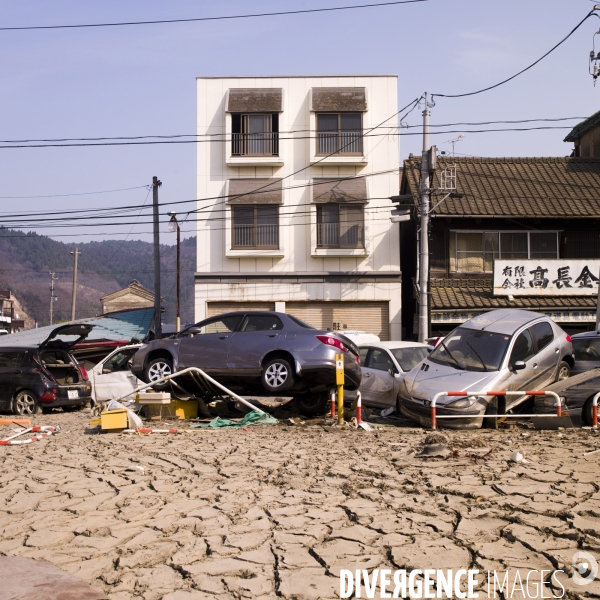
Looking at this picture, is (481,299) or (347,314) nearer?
(481,299)

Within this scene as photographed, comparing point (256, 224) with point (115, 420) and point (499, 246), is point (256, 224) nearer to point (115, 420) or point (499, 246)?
Result: point (499, 246)

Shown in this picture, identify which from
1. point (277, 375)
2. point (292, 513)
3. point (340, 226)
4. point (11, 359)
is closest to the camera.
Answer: point (292, 513)

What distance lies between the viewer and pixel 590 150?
3291 cm

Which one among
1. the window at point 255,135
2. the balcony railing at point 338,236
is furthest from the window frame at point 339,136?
the balcony railing at point 338,236

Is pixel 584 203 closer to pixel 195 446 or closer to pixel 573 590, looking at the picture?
pixel 195 446

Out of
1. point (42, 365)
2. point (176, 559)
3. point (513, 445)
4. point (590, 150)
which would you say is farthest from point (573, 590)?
point (590, 150)

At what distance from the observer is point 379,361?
50.1 ft

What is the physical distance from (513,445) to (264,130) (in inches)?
837

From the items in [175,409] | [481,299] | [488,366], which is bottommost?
[175,409]

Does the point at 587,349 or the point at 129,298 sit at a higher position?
the point at 129,298

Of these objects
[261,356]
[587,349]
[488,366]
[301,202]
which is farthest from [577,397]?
[301,202]

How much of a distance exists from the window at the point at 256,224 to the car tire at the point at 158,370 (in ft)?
48.0

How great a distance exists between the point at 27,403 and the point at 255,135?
15236 mm

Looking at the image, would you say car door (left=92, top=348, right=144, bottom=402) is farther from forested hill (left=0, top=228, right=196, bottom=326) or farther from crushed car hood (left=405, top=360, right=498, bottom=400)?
forested hill (left=0, top=228, right=196, bottom=326)
